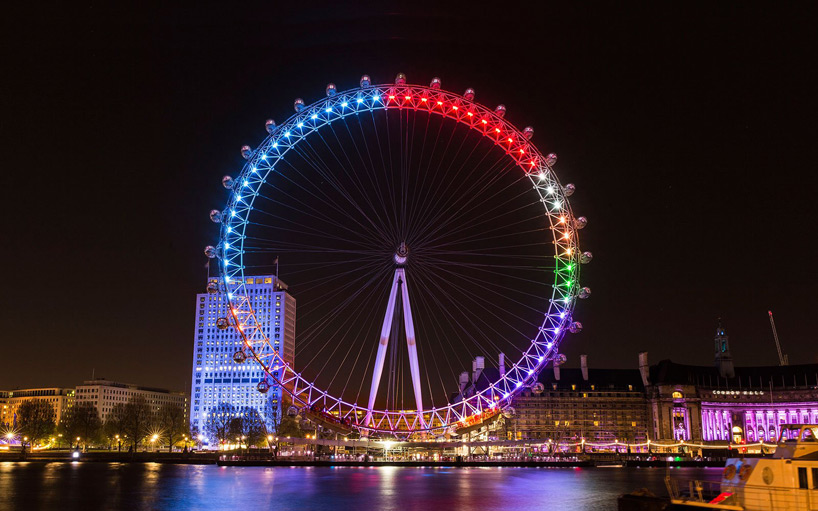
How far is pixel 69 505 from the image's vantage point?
44.6m

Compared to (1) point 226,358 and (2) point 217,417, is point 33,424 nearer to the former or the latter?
(2) point 217,417

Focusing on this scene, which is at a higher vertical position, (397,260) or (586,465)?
(397,260)

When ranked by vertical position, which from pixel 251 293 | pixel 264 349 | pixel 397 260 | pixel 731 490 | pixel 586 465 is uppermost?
pixel 251 293

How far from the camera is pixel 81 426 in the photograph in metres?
134

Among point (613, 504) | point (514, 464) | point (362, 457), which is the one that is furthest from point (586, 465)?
point (613, 504)

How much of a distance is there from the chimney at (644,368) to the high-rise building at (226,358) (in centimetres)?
8324

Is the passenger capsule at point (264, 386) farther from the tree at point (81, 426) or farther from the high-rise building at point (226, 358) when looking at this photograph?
the high-rise building at point (226, 358)

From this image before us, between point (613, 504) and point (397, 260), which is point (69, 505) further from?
point (613, 504)

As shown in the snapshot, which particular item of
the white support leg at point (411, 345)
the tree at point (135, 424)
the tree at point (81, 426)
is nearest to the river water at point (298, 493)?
the white support leg at point (411, 345)

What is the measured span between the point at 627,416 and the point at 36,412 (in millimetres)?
115840

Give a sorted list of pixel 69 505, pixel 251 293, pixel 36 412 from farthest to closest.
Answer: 1. pixel 251 293
2. pixel 36 412
3. pixel 69 505

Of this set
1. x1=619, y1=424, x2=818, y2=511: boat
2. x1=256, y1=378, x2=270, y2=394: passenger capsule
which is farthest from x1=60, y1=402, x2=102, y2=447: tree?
x1=619, y1=424, x2=818, y2=511: boat

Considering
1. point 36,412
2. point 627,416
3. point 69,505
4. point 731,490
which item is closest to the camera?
point 731,490

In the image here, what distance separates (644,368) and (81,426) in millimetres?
114998
